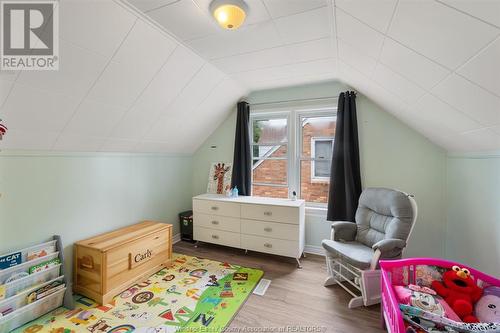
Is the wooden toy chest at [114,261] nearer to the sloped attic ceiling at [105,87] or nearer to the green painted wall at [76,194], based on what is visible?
the green painted wall at [76,194]

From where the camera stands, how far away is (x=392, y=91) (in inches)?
78.2

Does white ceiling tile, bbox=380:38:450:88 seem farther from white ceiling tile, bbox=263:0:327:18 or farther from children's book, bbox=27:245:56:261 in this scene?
children's book, bbox=27:245:56:261

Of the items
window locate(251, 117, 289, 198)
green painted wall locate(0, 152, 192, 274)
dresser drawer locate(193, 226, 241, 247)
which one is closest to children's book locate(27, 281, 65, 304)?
green painted wall locate(0, 152, 192, 274)

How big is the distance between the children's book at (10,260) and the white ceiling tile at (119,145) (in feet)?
3.71

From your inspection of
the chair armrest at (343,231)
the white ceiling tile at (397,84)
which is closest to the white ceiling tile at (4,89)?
the white ceiling tile at (397,84)

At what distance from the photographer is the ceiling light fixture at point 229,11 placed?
137cm

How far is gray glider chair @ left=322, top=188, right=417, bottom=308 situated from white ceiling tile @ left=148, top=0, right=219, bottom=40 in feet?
7.30

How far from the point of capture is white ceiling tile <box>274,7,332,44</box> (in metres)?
Answer: 1.53

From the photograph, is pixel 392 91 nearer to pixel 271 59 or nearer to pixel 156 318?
pixel 271 59

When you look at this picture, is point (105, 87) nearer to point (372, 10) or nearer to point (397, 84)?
point (372, 10)

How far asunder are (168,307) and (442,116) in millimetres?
2794

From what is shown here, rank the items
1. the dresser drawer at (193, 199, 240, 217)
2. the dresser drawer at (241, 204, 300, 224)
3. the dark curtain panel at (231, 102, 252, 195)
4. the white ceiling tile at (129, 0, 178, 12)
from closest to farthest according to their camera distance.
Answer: the white ceiling tile at (129, 0, 178, 12) → the dresser drawer at (241, 204, 300, 224) → the dresser drawer at (193, 199, 240, 217) → the dark curtain panel at (231, 102, 252, 195)

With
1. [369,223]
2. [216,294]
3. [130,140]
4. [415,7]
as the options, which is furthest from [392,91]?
[130,140]

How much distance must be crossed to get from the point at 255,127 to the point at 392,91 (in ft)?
6.45
